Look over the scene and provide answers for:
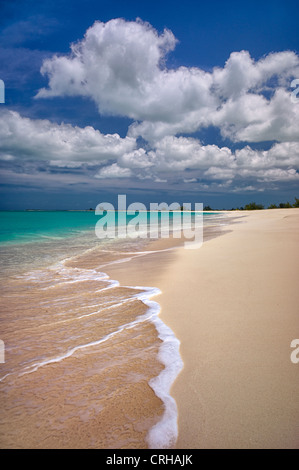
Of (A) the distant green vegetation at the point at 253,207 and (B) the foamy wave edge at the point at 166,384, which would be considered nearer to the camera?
(B) the foamy wave edge at the point at 166,384

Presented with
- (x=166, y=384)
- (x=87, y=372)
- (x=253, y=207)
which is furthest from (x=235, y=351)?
(x=253, y=207)

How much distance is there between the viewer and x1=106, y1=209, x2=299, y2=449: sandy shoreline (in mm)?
1848

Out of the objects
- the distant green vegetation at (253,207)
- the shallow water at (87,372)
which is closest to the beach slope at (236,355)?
A: the shallow water at (87,372)

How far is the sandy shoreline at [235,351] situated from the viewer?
6.06ft

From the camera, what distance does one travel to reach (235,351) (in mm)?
2822

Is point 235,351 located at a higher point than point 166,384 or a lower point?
higher

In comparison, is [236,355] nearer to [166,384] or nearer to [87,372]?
[166,384]

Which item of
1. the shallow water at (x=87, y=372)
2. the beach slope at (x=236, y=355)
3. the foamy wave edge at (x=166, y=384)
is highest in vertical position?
the beach slope at (x=236, y=355)

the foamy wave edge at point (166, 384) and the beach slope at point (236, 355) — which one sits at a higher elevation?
the beach slope at point (236, 355)

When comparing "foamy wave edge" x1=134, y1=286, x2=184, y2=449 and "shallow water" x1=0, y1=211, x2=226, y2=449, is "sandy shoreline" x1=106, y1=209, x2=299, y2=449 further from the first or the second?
"shallow water" x1=0, y1=211, x2=226, y2=449

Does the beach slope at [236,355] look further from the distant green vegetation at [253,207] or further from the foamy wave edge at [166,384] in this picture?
the distant green vegetation at [253,207]

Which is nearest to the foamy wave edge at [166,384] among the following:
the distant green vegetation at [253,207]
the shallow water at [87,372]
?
the shallow water at [87,372]
